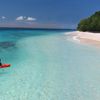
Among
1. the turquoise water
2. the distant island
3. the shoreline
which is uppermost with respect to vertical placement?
the distant island

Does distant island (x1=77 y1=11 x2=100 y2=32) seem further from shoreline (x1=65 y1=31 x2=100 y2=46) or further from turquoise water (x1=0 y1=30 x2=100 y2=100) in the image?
turquoise water (x1=0 y1=30 x2=100 y2=100)

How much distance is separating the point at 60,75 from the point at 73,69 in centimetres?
191

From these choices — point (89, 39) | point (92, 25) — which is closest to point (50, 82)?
point (89, 39)

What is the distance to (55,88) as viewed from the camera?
995 cm

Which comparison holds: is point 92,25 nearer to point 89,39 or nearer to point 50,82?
point 89,39

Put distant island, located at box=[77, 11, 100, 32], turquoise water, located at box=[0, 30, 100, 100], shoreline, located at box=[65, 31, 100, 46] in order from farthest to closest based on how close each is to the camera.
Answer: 1. distant island, located at box=[77, 11, 100, 32]
2. shoreline, located at box=[65, 31, 100, 46]
3. turquoise water, located at box=[0, 30, 100, 100]

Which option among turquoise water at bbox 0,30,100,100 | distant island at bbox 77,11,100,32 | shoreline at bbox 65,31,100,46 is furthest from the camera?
A: distant island at bbox 77,11,100,32

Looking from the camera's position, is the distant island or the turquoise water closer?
the turquoise water

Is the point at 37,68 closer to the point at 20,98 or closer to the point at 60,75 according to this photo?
the point at 60,75

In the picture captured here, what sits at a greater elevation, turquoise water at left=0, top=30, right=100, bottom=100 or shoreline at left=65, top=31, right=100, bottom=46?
turquoise water at left=0, top=30, right=100, bottom=100

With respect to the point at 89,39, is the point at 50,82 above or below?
above

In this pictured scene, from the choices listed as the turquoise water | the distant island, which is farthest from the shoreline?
the turquoise water

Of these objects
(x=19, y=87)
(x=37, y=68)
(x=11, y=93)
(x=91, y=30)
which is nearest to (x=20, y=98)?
(x=11, y=93)

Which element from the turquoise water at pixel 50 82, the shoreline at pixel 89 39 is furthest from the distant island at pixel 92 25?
the turquoise water at pixel 50 82
